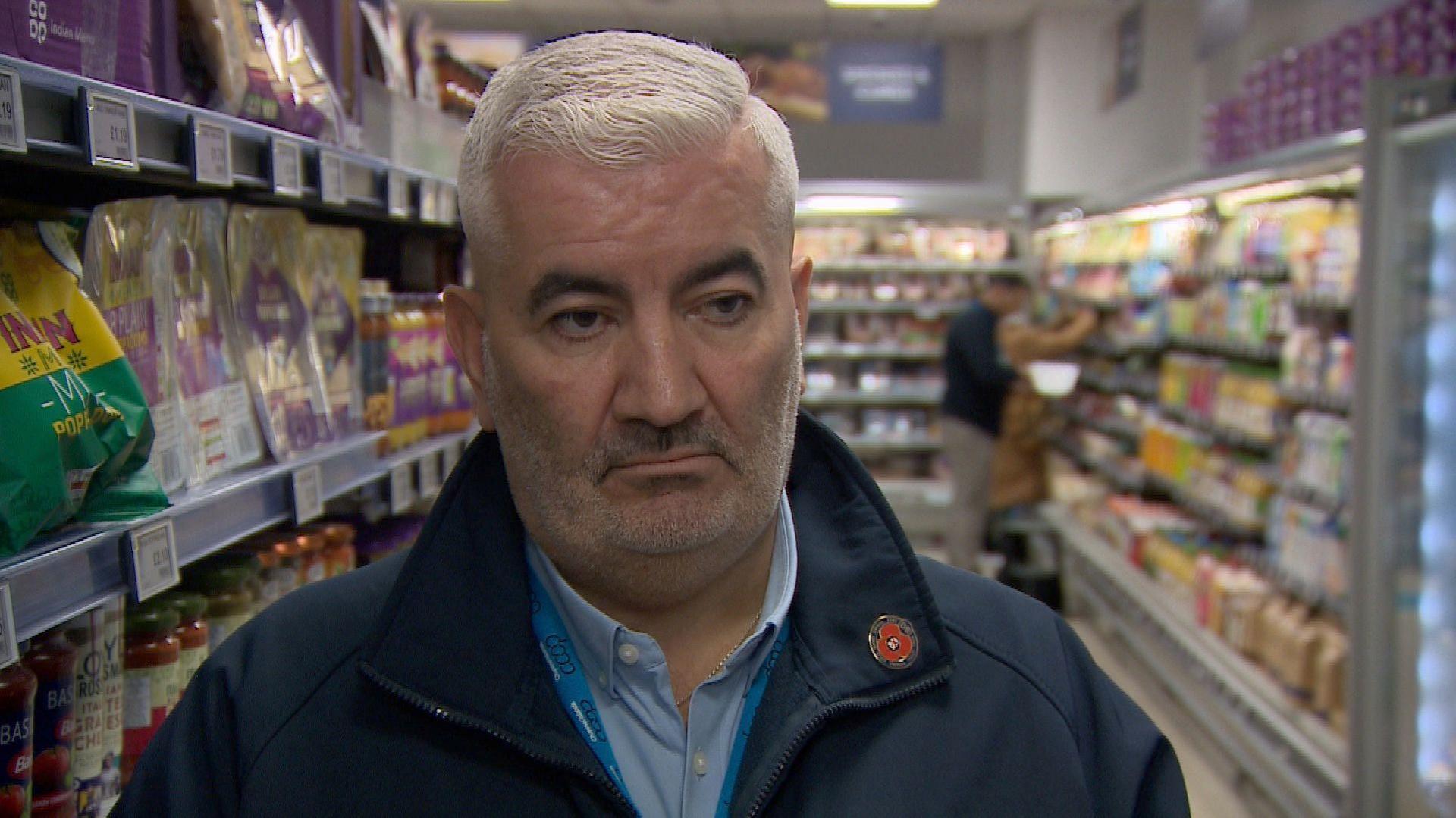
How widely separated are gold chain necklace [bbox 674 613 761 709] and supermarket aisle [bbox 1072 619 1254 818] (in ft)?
8.00

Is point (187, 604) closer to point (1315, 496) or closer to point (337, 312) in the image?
point (337, 312)

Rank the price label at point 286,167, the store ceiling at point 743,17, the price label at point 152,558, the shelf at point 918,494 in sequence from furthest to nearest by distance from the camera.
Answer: the shelf at point 918,494 < the store ceiling at point 743,17 < the price label at point 286,167 < the price label at point 152,558

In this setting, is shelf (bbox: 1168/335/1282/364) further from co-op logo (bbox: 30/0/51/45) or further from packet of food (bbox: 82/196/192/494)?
co-op logo (bbox: 30/0/51/45)

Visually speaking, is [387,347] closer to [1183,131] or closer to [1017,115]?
[1183,131]

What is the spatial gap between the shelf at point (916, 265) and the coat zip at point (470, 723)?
830 centimetres

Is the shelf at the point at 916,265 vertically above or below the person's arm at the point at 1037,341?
above

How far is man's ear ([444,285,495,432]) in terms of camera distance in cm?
121

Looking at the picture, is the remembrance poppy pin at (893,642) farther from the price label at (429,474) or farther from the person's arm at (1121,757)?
the price label at (429,474)

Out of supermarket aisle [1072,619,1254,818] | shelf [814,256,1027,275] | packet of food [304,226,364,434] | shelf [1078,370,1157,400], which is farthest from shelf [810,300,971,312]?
packet of food [304,226,364,434]

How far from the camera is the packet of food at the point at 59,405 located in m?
1.08

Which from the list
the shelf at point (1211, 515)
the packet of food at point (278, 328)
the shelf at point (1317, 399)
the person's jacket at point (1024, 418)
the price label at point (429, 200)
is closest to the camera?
the packet of food at point (278, 328)

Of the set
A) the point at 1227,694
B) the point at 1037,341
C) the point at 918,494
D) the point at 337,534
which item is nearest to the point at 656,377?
the point at 337,534

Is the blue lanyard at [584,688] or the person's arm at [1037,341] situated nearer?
the blue lanyard at [584,688]

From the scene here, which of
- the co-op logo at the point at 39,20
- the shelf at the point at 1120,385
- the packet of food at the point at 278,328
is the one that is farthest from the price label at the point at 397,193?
the shelf at the point at 1120,385
